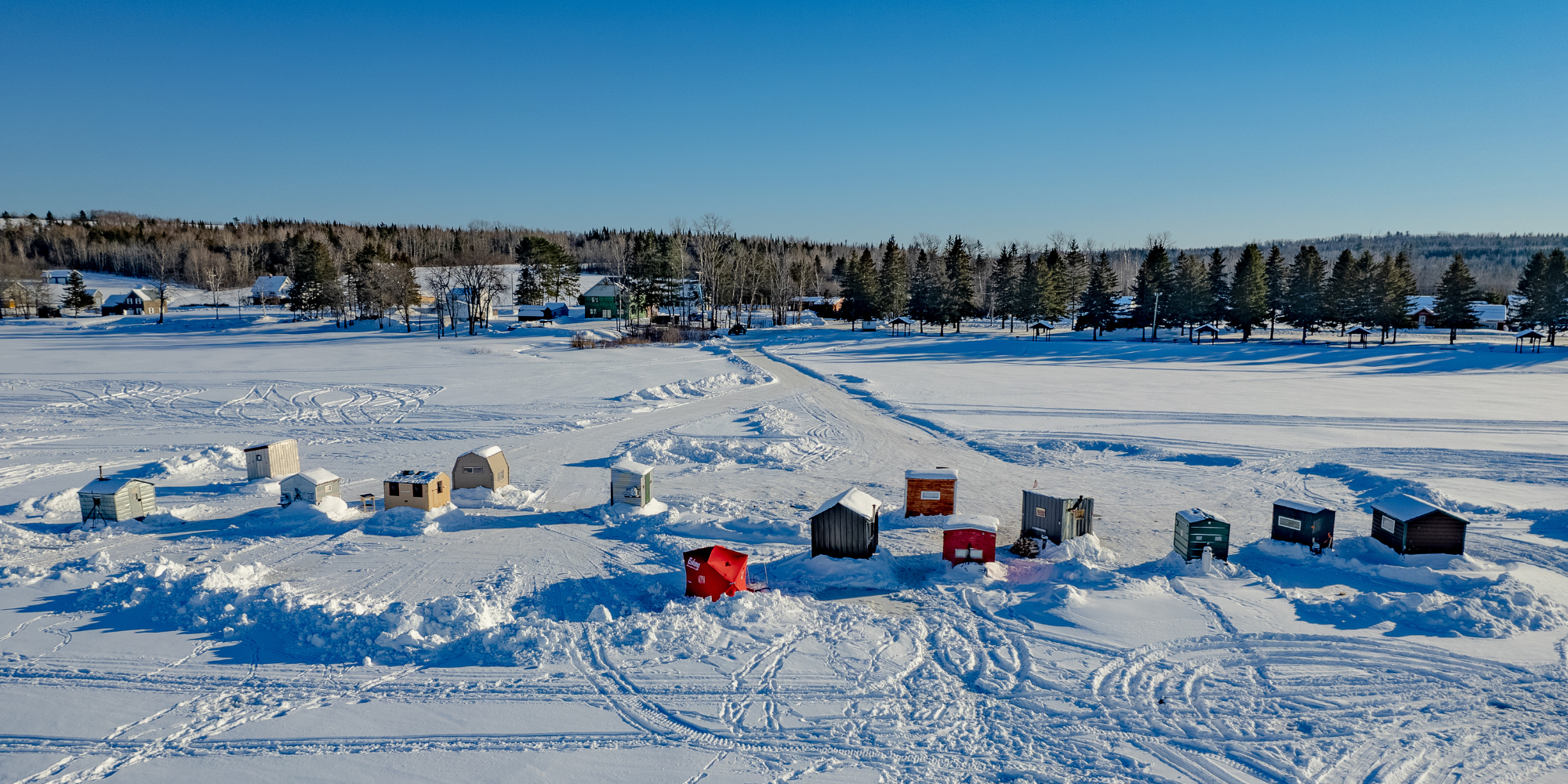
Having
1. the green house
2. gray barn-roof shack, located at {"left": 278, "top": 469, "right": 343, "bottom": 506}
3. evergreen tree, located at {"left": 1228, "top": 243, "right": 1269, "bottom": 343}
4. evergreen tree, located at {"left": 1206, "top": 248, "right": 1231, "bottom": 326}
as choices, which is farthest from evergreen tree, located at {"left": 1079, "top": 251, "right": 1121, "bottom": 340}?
gray barn-roof shack, located at {"left": 278, "top": 469, "right": 343, "bottom": 506}

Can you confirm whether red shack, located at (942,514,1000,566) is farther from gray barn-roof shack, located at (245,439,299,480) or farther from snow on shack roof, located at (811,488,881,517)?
gray barn-roof shack, located at (245,439,299,480)

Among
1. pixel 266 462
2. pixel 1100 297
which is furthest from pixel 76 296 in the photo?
pixel 1100 297

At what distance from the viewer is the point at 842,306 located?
9494 cm

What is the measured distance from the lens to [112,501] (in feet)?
60.3

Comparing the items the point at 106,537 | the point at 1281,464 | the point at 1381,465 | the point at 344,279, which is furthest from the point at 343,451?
the point at 344,279

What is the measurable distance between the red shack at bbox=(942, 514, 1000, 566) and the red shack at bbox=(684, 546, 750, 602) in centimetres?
464

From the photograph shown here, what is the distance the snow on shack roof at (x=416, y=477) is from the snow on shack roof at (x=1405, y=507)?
22605 millimetres

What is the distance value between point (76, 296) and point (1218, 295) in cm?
13231

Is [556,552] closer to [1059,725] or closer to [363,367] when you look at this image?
[1059,725]

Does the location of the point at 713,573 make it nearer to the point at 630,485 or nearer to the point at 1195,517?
the point at 630,485

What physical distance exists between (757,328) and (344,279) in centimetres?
4586

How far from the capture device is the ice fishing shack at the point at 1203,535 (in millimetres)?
16188

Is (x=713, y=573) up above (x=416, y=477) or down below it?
below

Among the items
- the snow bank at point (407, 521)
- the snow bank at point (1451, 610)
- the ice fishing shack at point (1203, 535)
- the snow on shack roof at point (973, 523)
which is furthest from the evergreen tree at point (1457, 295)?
the snow bank at point (407, 521)
